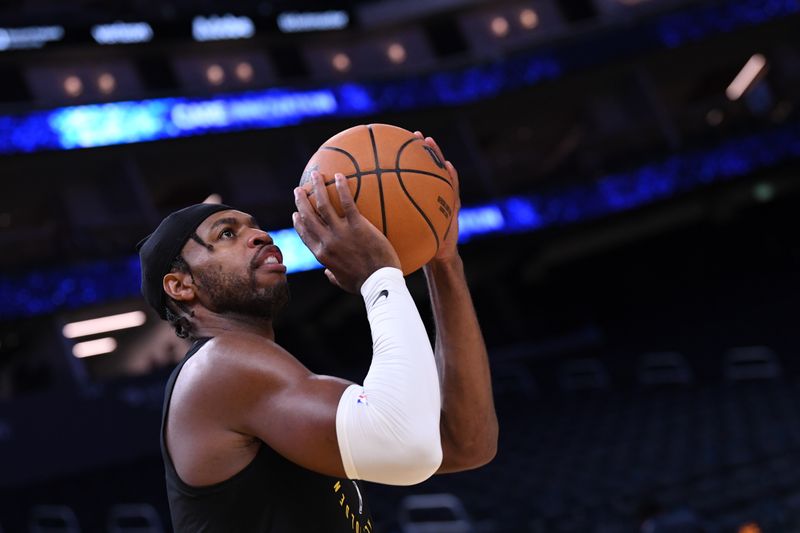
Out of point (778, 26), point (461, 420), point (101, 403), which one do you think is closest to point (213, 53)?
point (101, 403)

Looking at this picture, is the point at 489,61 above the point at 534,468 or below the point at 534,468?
above

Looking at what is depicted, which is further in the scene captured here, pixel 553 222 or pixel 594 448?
pixel 553 222

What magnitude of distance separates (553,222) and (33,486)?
36.0ft

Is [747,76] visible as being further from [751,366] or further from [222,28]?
[222,28]

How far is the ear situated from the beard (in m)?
0.04

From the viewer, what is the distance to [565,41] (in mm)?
19344

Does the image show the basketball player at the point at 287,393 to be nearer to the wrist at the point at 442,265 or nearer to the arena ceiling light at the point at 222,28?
the wrist at the point at 442,265

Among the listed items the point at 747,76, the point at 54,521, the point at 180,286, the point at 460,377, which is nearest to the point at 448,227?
the point at 460,377

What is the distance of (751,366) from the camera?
1371cm

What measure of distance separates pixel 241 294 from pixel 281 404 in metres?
0.31

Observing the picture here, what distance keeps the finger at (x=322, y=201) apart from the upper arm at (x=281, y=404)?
0.29 metres

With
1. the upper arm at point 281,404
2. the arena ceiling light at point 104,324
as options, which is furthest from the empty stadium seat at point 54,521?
the upper arm at point 281,404

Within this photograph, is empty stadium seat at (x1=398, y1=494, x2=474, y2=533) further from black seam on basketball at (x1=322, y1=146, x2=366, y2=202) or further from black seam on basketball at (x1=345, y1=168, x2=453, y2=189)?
black seam on basketball at (x1=322, y1=146, x2=366, y2=202)

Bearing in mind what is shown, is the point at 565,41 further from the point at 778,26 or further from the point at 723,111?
the point at 778,26
